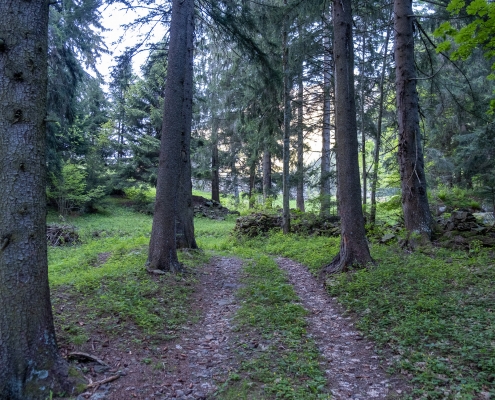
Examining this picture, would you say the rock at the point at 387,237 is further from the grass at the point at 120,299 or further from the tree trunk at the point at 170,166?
the tree trunk at the point at 170,166

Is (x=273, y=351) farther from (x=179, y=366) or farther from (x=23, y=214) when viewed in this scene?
(x=23, y=214)

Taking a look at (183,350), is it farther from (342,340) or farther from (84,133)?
(84,133)

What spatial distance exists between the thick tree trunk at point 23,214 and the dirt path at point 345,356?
2.62 m

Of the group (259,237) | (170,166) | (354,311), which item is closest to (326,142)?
(259,237)

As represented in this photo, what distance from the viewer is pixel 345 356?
3787 mm

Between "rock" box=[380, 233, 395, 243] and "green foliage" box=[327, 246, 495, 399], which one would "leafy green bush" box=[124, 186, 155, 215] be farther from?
"green foliage" box=[327, 246, 495, 399]

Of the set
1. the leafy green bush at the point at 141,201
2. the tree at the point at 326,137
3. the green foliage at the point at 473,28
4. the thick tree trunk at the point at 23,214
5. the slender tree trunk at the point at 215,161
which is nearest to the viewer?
the thick tree trunk at the point at 23,214

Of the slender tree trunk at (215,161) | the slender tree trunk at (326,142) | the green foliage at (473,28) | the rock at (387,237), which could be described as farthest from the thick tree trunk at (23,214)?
the slender tree trunk at (215,161)

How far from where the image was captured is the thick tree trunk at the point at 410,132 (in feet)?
24.3

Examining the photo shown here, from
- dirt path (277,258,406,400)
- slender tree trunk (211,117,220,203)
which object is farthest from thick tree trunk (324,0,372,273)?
slender tree trunk (211,117,220,203)

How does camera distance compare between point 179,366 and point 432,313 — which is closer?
point 179,366

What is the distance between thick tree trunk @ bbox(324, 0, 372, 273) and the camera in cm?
675

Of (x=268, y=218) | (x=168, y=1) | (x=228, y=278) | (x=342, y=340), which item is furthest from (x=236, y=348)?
(x=268, y=218)

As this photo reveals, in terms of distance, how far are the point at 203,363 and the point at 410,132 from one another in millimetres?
6610
